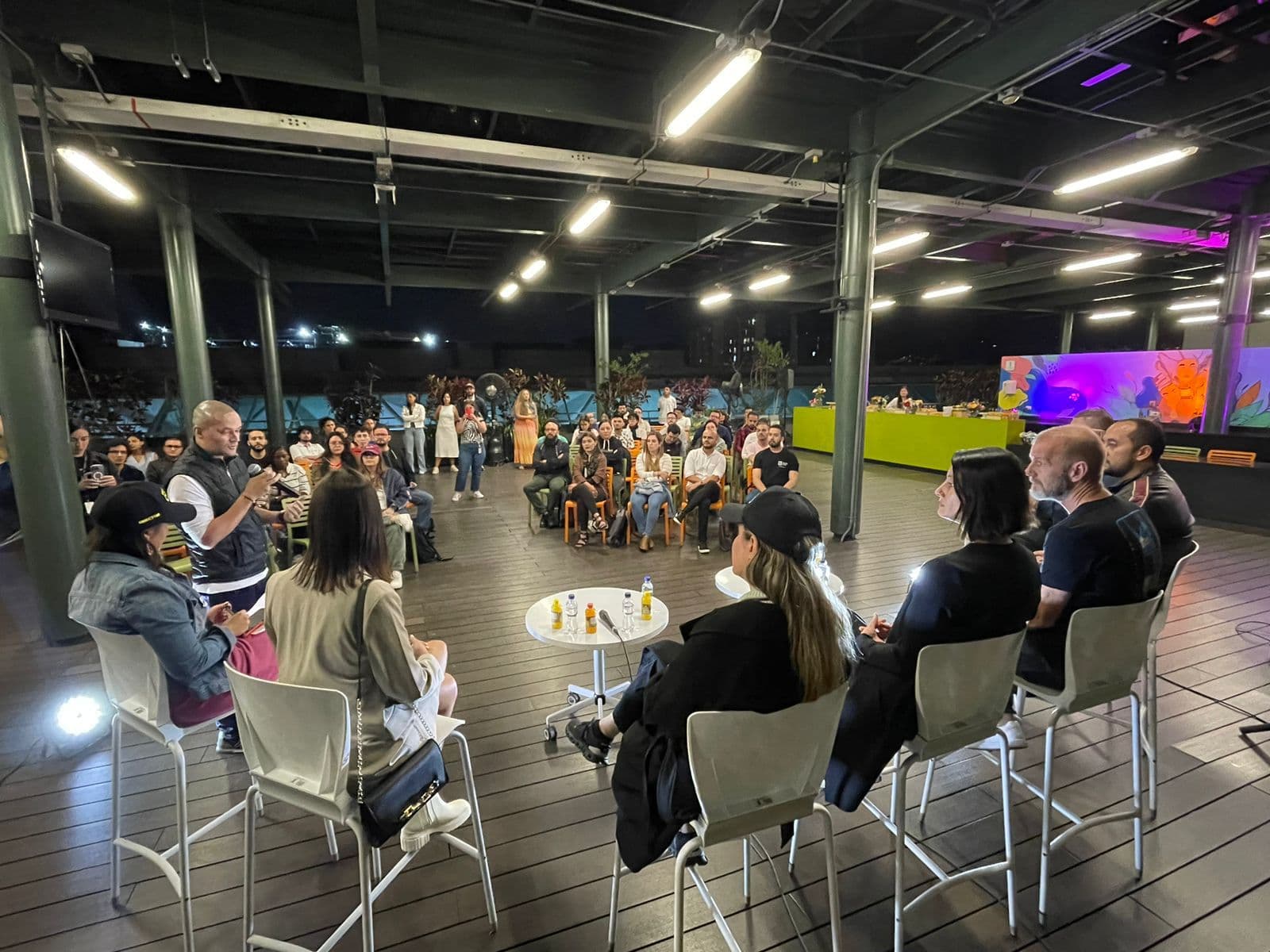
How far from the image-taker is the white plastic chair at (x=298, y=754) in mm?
1398

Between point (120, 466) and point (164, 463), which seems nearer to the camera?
point (164, 463)

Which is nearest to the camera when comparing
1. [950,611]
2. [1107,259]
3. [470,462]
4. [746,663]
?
[746,663]

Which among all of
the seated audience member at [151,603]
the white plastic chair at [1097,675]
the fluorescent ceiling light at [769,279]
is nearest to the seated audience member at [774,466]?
the white plastic chair at [1097,675]

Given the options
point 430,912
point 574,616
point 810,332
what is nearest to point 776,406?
point 810,332

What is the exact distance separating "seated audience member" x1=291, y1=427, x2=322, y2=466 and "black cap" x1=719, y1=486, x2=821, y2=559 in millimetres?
6037

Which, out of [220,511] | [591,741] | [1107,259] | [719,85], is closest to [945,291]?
[1107,259]

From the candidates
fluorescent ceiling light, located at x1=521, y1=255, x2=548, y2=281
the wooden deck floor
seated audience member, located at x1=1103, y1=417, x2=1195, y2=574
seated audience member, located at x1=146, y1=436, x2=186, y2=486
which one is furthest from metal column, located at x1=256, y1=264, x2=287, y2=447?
seated audience member, located at x1=1103, y1=417, x2=1195, y2=574

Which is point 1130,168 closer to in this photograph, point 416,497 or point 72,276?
point 416,497

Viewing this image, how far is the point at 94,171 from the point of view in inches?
179

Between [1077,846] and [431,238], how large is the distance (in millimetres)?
10937

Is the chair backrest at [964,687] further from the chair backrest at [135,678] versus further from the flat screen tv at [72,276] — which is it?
the flat screen tv at [72,276]

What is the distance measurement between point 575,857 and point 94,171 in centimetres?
612

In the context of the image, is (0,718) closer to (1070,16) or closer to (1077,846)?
(1077,846)

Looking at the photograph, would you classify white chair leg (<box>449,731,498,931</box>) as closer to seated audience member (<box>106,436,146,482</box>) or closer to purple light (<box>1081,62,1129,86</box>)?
seated audience member (<box>106,436,146,482</box>)
